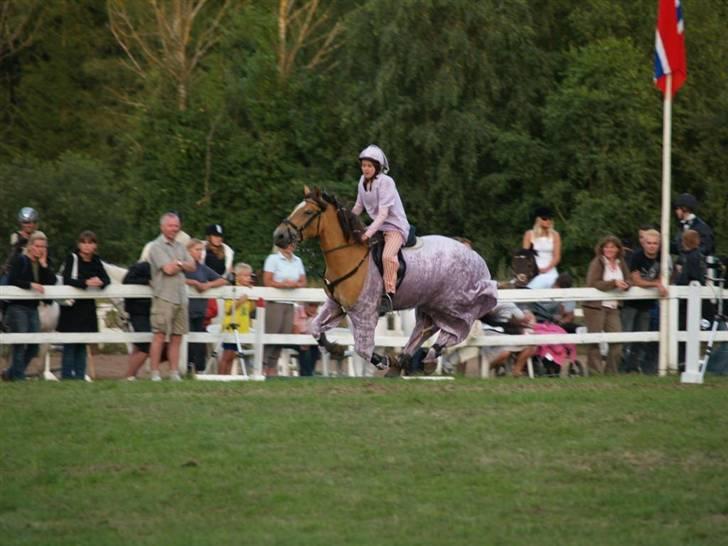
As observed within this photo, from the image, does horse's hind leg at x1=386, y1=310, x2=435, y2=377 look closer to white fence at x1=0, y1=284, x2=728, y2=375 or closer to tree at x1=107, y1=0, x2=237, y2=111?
white fence at x1=0, y1=284, x2=728, y2=375

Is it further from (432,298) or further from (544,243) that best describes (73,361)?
(544,243)

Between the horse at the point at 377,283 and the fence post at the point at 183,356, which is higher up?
the horse at the point at 377,283

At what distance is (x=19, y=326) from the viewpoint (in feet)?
56.3

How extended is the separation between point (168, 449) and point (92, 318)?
17.6ft

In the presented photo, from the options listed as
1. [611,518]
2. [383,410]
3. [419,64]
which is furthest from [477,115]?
[611,518]

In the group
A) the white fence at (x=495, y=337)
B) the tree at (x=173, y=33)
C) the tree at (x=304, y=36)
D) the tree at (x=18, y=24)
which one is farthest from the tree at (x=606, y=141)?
the tree at (x=18, y=24)

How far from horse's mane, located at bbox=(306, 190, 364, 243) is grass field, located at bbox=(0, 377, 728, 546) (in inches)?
66.7

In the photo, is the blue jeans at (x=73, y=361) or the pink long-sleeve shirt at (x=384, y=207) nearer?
the pink long-sleeve shirt at (x=384, y=207)

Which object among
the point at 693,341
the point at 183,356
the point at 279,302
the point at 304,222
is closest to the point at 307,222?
the point at 304,222

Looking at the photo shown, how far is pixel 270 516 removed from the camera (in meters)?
10.7

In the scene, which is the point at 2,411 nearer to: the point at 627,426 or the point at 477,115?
the point at 627,426

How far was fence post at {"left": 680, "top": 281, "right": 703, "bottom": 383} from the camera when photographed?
16.1m

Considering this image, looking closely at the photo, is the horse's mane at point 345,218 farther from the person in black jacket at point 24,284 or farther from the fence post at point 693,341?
the fence post at point 693,341

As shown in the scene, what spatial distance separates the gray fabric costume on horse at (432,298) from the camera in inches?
637
